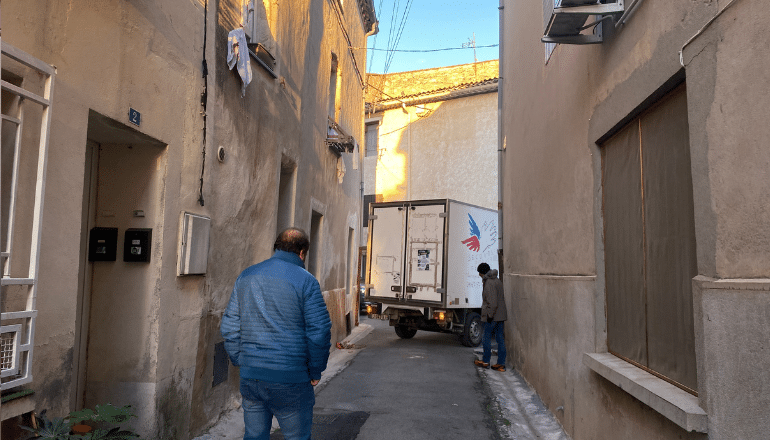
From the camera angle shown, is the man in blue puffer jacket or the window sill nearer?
the window sill

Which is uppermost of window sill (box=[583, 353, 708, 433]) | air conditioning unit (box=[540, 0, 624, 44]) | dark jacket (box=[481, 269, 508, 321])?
air conditioning unit (box=[540, 0, 624, 44])

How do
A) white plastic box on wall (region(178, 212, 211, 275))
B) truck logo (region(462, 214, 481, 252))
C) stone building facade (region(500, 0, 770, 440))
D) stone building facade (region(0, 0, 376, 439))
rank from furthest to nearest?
truck logo (region(462, 214, 481, 252)), white plastic box on wall (region(178, 212, 211, 275)), stone building facade (region(0, 0, 376, 439)), stone building facade (region(500, 0, 770, 440))

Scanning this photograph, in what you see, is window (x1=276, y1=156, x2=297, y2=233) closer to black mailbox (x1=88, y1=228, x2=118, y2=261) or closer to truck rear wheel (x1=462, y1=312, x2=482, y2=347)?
black mailbox (x1=88, y1=228, x2=118, y2=261)

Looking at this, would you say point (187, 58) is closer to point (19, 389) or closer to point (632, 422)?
point (19, 389)

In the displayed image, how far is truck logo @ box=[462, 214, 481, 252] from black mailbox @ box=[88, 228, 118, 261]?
8868 mm

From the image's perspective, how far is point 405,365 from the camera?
9.34m

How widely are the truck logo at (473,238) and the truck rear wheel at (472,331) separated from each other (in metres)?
1.50

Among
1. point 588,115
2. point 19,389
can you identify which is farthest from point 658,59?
point 19,389

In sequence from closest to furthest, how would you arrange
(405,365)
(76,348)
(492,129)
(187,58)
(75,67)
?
(75,67) → (76,348) → (187,58) → (405,365) → (492,129)

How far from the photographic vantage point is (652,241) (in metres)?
3.67

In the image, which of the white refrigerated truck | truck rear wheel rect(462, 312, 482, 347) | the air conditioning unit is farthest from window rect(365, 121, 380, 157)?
the air conditioning unit

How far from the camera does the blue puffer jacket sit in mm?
3191

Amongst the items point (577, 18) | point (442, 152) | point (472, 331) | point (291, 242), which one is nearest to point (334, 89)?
point (472, 331)

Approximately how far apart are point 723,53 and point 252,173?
4939 mm
